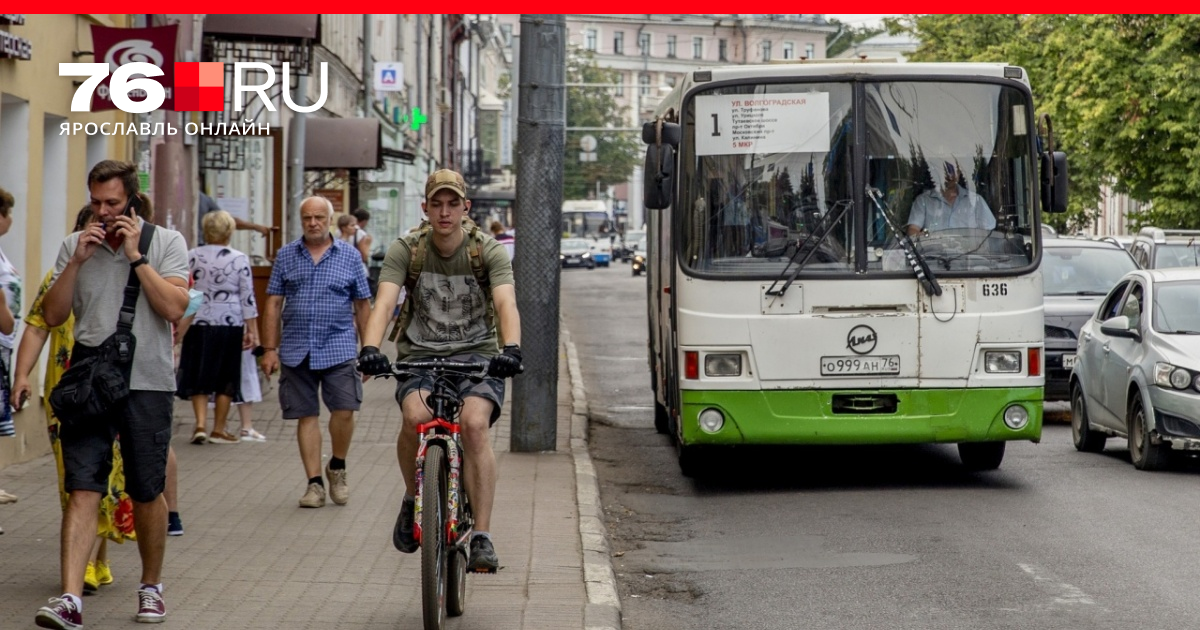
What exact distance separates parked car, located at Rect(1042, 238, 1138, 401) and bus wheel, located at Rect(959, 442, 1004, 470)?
3736mm

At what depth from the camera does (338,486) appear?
10719 millimetres

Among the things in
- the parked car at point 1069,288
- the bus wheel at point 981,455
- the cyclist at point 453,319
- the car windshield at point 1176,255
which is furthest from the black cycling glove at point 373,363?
the car windshield at point 1176,255

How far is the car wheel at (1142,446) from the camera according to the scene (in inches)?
500

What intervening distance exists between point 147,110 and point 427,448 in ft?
28.1

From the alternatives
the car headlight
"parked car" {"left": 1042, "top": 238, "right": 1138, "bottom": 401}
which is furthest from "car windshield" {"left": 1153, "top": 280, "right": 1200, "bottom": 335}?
"parked car" {"left": 1042, "top": 238, "right": 1138, "bottom": 401}

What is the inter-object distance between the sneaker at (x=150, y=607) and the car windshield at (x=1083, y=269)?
12.5 metres

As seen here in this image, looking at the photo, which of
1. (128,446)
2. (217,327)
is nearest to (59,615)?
(128,446)

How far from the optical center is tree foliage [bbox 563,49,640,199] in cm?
10156

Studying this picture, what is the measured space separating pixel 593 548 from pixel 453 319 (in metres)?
2.02

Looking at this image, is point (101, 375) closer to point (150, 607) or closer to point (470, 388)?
point (150, 607)

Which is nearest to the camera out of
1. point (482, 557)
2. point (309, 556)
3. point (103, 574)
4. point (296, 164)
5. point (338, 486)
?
point (482, 557)

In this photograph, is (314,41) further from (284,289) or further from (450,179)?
(450,179)

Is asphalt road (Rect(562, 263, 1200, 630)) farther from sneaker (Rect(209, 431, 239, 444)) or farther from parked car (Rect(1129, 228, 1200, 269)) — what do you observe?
parked car (Rect(1129, 228, 1200, 269))

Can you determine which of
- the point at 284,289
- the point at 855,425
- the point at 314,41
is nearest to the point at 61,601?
the point at 284,289
